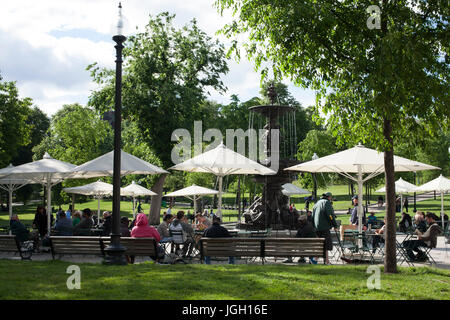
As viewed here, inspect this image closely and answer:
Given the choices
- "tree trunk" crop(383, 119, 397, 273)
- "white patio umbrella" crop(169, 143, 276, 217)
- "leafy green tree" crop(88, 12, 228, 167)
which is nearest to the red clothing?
"white patio umbrella" crop(169, 143, 276, 217)

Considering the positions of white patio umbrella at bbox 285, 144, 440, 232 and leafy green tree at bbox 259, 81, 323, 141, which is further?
leafy green tree at bbox 259, 81, 323, 141

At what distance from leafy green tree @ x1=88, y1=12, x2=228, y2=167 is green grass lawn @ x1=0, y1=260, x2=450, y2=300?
1976cm

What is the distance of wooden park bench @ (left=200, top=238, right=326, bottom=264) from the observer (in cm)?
1135

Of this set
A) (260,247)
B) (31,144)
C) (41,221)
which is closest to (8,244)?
(41,221)

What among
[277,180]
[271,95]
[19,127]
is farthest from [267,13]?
[19,127]

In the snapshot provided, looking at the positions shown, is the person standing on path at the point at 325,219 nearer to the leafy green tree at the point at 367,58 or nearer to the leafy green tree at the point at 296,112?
the leafy green tree at the point at 367,58

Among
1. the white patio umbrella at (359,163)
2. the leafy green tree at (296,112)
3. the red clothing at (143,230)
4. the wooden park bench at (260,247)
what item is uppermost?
the leafy green tree at (296,112)

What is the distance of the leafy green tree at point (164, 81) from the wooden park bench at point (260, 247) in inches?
724

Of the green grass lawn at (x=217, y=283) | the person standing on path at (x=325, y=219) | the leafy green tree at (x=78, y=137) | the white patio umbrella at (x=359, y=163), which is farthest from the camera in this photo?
the leafy green tree at (x=78, y=137)

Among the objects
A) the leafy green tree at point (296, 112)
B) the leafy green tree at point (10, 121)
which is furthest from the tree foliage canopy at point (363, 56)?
the leafy green tree at point (296, 112)

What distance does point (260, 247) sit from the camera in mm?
11562

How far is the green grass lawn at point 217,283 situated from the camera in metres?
7.59

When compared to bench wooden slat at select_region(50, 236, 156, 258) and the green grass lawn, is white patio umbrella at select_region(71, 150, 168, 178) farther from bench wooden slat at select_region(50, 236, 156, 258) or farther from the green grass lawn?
the green grass lawn
